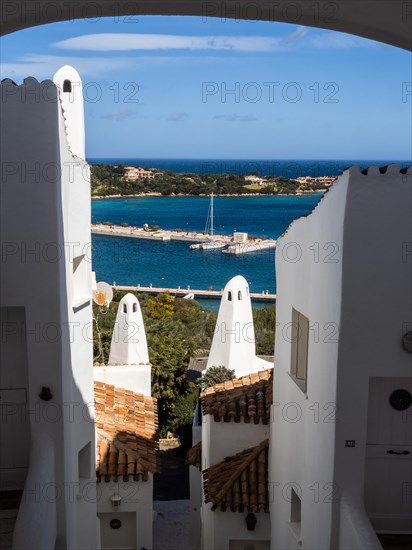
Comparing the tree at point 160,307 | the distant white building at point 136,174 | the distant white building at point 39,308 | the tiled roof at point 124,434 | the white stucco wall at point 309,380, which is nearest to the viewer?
the white stucco wall at point 309,380

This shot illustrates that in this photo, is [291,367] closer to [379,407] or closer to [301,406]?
[301,406]

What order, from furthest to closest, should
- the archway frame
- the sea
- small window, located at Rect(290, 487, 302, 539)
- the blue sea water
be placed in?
the blue sea water < the sea < small window, located at Rect(290, 487, 302, 539) < the archway frame

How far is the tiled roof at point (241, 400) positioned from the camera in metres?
13.6

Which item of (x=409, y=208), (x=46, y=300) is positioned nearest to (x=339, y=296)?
(x=409, y=208)

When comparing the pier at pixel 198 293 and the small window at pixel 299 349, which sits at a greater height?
the small window at pixel 299 349

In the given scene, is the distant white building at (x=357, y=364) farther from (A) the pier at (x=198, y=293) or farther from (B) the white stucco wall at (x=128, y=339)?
(A) the pier at (x=198, y=293)

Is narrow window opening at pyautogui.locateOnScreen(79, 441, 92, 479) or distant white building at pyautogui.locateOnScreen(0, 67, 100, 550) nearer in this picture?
distant white building at pyautogui.locateOnScreen(0, 67, 100, 550)

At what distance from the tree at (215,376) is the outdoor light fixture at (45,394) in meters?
6.71

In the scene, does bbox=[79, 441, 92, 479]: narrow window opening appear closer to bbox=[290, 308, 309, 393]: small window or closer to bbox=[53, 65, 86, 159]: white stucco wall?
bbox=[290, 308, 309, 393]: small window

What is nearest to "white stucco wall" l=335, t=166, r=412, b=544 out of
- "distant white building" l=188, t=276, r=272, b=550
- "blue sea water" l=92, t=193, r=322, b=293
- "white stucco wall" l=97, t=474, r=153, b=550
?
"distant white building" l=188, t=276, r=272, b=550

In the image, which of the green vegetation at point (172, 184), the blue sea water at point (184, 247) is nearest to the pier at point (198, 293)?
the blue sea water at point (184, 247)

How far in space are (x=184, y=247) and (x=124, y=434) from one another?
5996cm

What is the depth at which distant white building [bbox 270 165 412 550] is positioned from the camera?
28.4 ft

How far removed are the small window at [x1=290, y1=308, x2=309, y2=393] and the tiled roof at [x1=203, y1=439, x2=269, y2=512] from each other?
264 centimetres
